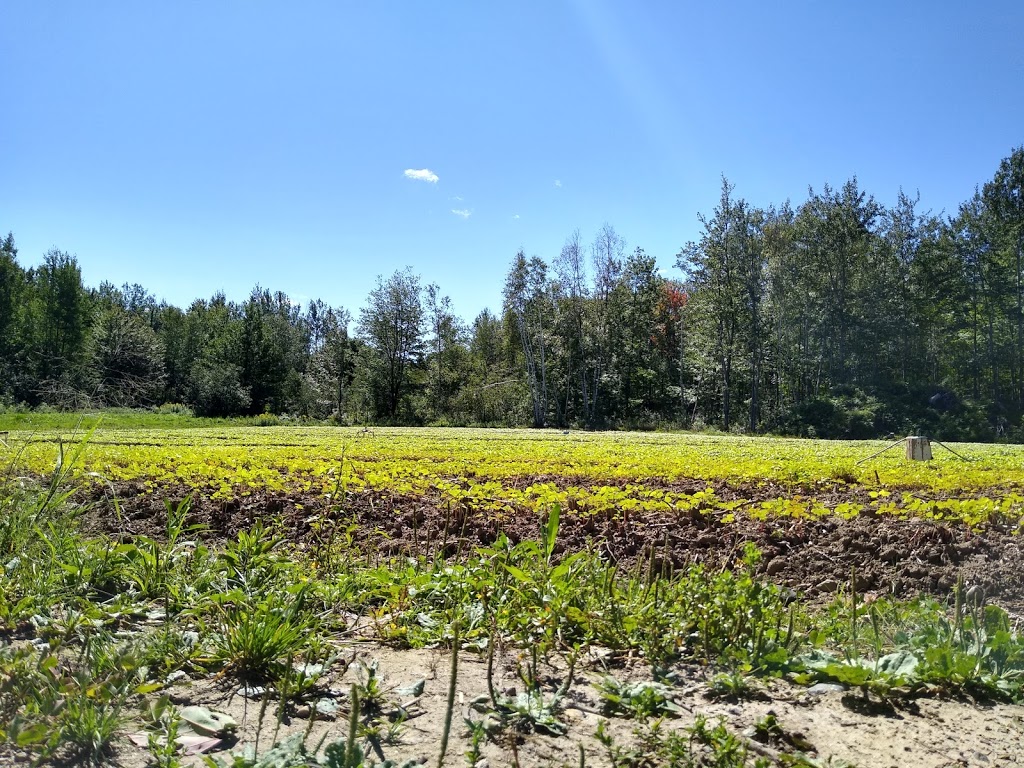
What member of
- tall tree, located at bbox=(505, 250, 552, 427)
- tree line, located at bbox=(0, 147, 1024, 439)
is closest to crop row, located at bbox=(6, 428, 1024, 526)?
tree line, located at bbox=(0, 147, 1024, 439)

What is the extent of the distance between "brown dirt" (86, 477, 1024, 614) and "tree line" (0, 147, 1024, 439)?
2629cm

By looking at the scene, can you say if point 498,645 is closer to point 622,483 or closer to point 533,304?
point 622,483

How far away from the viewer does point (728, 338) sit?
33531 mm

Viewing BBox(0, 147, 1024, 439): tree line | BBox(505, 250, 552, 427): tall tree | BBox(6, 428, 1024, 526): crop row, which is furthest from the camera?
BBox(505, 250, 552, 427): tall tree

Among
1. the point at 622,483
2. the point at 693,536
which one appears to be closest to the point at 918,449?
the point at 622,483

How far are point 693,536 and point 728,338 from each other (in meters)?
30.9

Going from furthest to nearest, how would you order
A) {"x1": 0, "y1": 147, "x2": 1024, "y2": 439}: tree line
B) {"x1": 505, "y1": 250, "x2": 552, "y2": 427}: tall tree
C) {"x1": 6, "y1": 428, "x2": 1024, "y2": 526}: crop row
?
{"x1": 505, "y1": 250, "x2": 552, "y2": 427}: tall tree → {"x1": 0, "y1": 147, "x2": 1024, "y2": 439}: tree line → {"x1": 6, "y1": 428, "x2": 1024, "y2": 526}: crop row

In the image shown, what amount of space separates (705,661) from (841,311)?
3534 centimetres

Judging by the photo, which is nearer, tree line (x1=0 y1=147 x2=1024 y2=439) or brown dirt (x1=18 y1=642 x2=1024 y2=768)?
brown dirt (x1=18 y1=642 x2=1024 y2=768)

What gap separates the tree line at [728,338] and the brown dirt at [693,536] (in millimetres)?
26292

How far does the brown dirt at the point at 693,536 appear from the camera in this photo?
3541mm

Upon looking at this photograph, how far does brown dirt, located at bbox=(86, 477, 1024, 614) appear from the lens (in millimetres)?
3541

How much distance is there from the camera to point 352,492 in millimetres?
5789

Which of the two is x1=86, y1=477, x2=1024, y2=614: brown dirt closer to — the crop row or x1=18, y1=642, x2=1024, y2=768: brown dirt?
the crop row
